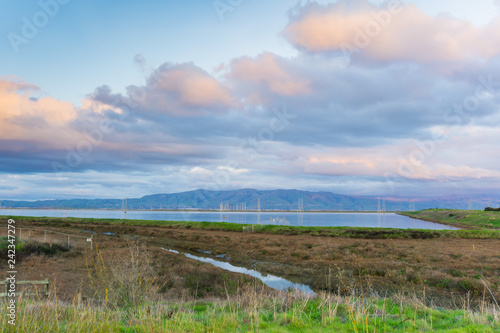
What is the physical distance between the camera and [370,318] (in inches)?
421

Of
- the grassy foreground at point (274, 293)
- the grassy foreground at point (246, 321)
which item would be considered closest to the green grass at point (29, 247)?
the grassy foreground at point (274, 293)

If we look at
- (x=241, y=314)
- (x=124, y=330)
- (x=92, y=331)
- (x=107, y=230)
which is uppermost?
(x=92, y=331)

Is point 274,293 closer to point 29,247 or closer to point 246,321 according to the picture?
point 246,321

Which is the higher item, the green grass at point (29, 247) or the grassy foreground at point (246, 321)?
the grassy foreground at point (246, 321)

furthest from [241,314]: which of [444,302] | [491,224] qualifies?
[491,224]

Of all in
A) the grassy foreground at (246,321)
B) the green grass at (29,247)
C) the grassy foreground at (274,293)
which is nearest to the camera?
the grassy foreground at (246,321)

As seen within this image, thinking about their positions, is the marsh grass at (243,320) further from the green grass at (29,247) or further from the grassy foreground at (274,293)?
the green grass at (29,247)

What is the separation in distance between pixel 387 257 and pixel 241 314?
2824 centimetres

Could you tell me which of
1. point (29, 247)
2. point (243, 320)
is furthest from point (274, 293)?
point (29, 247)

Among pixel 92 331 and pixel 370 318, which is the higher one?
pixel 92 331

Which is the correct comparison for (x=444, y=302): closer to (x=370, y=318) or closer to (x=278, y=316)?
(x=370, y=318)

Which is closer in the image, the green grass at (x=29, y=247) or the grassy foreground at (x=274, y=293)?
the grassy foreground at (x=274, y=293)

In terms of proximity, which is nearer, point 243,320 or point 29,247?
point 243,320

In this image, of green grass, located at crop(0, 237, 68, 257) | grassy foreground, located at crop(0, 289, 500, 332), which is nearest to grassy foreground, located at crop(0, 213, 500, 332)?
grassy foreground, located at crop(0, 289, 500, 332)
